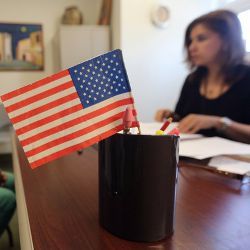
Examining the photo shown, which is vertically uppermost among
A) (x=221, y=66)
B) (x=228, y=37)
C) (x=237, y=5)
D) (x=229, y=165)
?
(x=237, y=5)

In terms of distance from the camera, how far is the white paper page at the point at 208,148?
794 millimetres

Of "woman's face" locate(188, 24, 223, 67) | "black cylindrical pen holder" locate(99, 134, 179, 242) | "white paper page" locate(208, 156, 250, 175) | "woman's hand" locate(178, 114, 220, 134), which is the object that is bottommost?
"white paper page" locate(208, 156, 250, 175)

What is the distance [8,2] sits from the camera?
11.8ft

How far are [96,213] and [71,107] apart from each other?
0.18 m

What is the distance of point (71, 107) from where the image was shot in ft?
1.27

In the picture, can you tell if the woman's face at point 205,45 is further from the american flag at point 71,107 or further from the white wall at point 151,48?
the white wall at point 151,48

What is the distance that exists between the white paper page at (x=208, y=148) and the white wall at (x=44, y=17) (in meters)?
3.08

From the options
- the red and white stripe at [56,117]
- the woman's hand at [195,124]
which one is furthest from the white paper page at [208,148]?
the red and white stripe at [56,117]

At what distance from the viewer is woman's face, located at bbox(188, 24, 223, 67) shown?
1396 mm

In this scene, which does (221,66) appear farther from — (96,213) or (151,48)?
(151,48)

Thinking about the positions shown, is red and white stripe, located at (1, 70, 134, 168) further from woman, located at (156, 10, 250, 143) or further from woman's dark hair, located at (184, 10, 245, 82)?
woman's dark hair, located at (184, 10, 245, 82)

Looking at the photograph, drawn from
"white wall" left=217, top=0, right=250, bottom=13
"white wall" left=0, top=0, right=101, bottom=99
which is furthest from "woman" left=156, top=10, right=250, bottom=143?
"white wall" left=0, top=0, right=101, bottom=99

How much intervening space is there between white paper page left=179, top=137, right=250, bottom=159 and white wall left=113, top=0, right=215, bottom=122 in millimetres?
1857

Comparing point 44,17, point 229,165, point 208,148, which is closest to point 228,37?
point 208,148
